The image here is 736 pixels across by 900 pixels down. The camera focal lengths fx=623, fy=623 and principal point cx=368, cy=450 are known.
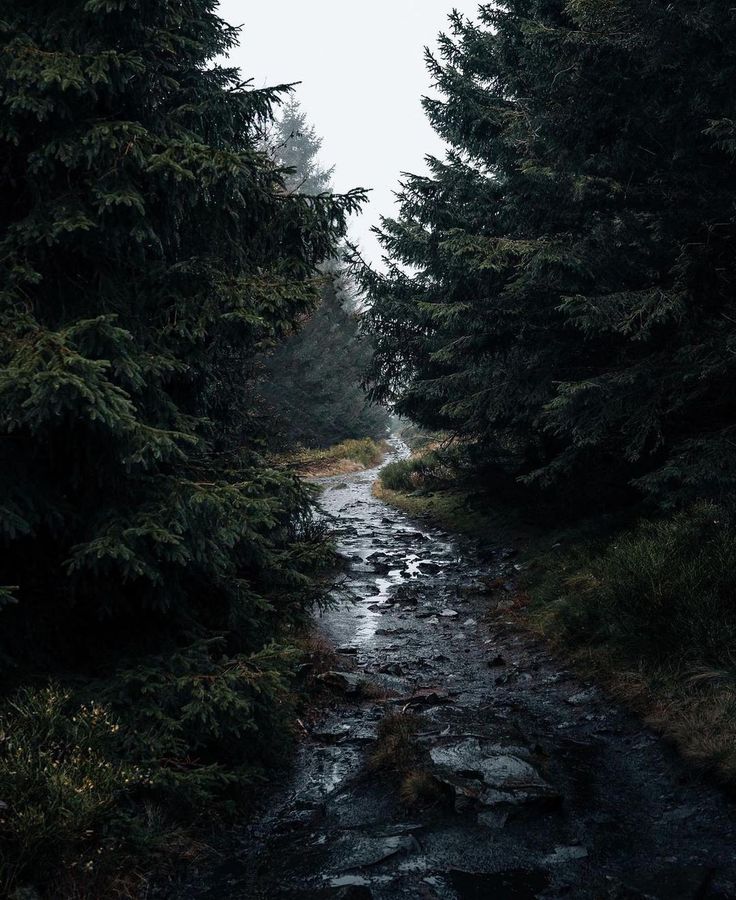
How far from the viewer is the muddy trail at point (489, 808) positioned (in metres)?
4.05

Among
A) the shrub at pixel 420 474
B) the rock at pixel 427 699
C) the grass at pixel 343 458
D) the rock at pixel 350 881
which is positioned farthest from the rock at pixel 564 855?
the grass at pixel 343 458

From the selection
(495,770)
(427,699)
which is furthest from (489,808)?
(427,699)

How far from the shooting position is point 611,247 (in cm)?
923

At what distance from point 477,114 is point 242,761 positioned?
42.8 feet

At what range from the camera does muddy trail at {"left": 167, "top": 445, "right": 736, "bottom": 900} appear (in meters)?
4.05

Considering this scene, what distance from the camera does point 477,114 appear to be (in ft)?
43.5

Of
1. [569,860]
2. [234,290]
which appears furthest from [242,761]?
[234,290]

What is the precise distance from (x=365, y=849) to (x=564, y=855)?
1.38 metres

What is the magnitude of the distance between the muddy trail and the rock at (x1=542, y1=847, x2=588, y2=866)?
0.5 inches

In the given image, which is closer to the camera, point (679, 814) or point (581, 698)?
point (679, 814)

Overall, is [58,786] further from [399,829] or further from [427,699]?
[427,699]

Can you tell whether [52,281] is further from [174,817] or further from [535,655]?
[535,655]

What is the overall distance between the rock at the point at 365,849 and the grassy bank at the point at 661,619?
2543mm

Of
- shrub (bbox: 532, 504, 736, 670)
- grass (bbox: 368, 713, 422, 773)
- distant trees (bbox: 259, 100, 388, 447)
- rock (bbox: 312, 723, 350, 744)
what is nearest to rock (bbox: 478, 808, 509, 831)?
grass (bbox: 368, 713, 422, 773)
